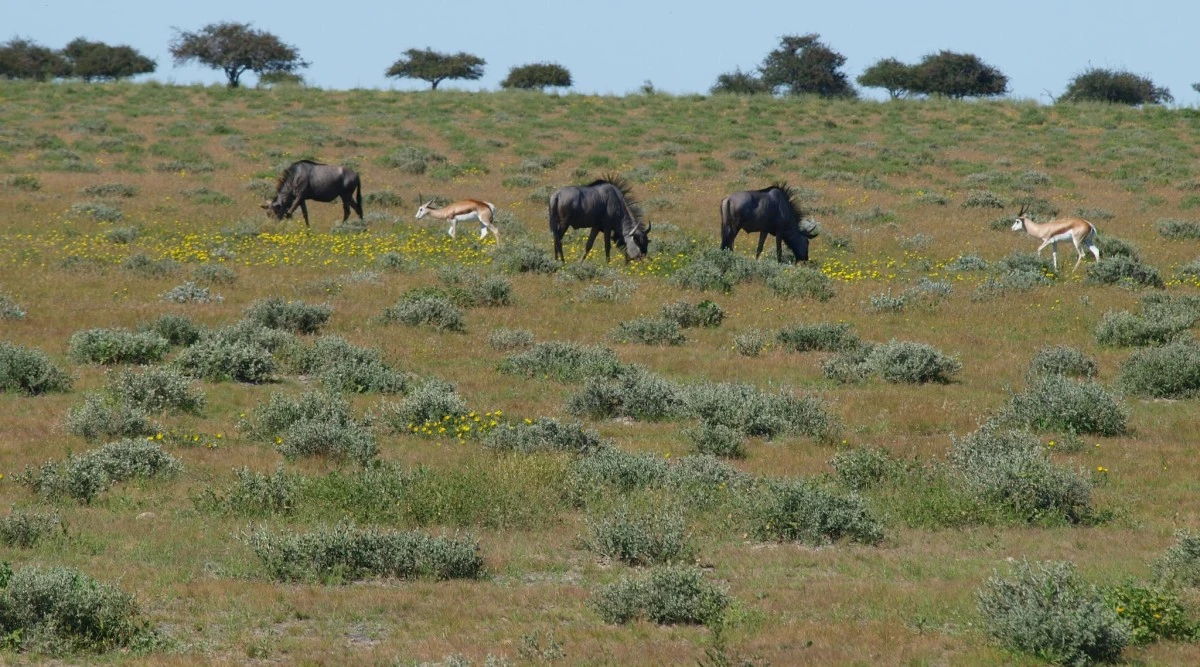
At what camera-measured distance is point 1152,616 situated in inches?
312

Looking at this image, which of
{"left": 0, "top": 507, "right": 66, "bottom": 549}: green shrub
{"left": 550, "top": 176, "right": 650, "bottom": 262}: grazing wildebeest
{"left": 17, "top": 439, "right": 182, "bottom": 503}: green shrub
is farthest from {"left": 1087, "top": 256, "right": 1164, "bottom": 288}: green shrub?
{"left": 0, "top": 507, "right": 66, "bottom": 549}: green shrub

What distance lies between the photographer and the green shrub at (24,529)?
9.76 meters

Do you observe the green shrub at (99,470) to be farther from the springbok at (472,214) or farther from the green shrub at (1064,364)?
the springbok at (472,214)

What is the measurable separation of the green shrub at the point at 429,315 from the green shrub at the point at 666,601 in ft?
37.8

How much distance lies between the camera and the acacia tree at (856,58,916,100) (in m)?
81.7

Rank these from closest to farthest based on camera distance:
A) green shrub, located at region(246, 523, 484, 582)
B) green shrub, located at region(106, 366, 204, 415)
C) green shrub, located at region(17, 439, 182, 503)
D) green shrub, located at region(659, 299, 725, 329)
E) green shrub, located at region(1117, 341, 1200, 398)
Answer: green shrub, located at region(246, 523, 484, 582)
green shrub, located at region(17, 439, 182, 503)
green shrub, located at region(106, 366, 204, 415)
green shrub, located at region(1117, 341, 1200, 398)
green shrub, located at region(659, 299, 725, 329)

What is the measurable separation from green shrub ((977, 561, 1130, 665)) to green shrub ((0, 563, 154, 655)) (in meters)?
5.08

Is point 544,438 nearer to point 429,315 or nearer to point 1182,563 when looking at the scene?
point 1182,563

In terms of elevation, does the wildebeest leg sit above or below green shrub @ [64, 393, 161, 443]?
above

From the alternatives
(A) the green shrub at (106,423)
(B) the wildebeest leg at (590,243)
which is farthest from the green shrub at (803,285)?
(A) the green shrub at (106,423)

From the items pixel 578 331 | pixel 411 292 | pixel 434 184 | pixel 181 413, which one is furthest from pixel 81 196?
pixel 181 413

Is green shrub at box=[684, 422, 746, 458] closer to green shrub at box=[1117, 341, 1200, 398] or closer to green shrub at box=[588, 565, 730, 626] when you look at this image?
green shrub at box=[588, 565, 730, 626]

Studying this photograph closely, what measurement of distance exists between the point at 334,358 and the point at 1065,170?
105 ft

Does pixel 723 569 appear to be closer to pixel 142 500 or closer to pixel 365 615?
pixel 365 615
